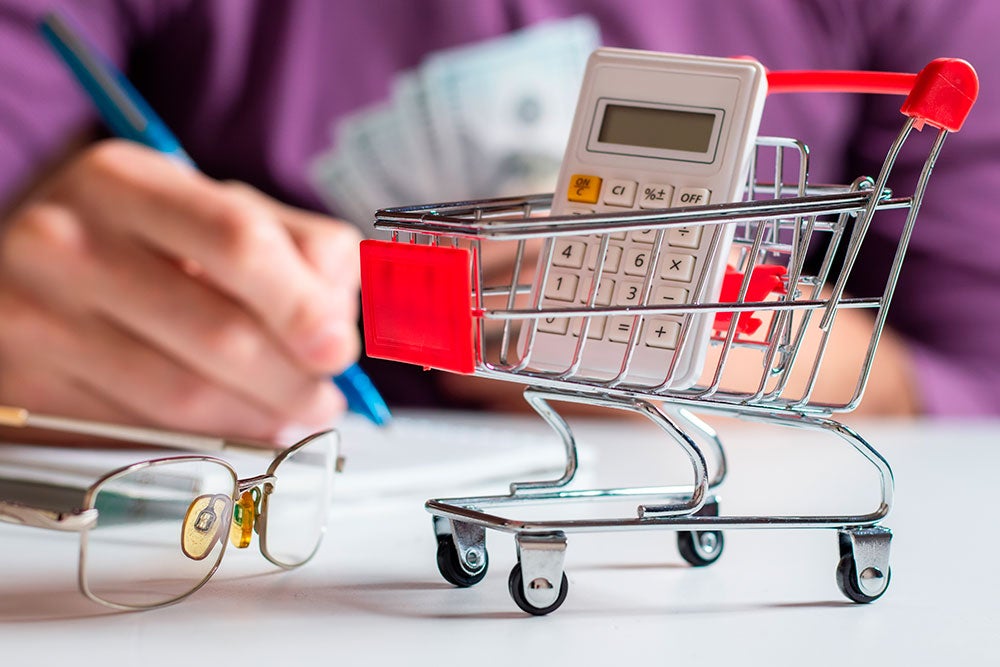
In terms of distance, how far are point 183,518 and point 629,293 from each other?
0.79 feet

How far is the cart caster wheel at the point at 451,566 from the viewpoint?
0.50 metres

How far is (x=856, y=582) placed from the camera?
0.49m

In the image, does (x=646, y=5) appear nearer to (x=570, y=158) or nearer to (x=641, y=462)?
(x=641, y=462)

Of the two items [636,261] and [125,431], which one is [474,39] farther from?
[636,261]

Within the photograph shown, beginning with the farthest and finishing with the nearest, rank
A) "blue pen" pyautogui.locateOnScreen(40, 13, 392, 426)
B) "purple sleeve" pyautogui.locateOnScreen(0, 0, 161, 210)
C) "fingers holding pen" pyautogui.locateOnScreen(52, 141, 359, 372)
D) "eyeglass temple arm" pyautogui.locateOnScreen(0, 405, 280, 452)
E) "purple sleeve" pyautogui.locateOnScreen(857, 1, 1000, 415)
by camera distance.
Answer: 1. "purple sleeve" pyautogui.locateOnScreen(857, 1, 1000, 415)
2. "purple sleeve" pyautogui.locateOnScreen(0, 0, 161, 210)
3. "blue pen" pyautogui.locateOnScreen(40, 13, 392, 426)
4. "fingers holding pen" pyautogui.locateOnScreen(52, 141, 359, 372)
5. "eyeglass temple arm" pyautogui.locateOnScreen(0, 405, 280, 452)

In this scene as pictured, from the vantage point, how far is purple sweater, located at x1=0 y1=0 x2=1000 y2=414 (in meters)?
1.32

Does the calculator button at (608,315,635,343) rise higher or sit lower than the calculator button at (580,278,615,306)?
lower

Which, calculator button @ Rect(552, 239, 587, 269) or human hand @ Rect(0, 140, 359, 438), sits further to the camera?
human hand @ Rect(0, 140, 359, 438)

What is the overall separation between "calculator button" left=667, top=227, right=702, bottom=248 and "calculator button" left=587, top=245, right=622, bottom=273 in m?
0.03

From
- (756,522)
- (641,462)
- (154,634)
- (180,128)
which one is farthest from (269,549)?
(180,128)

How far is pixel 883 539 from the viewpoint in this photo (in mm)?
497

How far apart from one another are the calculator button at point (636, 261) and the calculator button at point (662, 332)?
25 mm

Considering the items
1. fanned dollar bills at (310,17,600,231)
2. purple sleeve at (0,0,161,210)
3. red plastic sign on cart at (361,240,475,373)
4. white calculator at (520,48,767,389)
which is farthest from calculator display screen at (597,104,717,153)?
purple sleeve at (0,0,161,210)

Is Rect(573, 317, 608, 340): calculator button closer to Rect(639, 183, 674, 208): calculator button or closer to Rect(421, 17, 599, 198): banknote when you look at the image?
Rect(639, 183, 674, 208): calculator button
